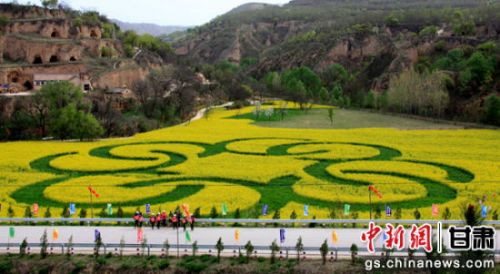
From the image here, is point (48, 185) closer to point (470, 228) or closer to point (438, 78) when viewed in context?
point (470, 228)

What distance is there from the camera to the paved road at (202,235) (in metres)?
23.6

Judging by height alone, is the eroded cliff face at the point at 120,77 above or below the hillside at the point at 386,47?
below

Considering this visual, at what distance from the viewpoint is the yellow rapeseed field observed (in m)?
Result: 32.0

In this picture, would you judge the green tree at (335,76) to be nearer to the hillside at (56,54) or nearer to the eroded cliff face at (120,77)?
the hillside at (56,54)

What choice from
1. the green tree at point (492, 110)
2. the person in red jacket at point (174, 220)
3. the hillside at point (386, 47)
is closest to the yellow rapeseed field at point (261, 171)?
the person in red jacket at point (174, 220)

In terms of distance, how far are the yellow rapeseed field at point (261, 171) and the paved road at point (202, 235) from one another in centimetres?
389

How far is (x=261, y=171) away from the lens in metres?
39.9

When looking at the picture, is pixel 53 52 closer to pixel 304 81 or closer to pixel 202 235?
pixel 304 81

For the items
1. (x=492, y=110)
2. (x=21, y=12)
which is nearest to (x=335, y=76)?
(x=492, y=110)

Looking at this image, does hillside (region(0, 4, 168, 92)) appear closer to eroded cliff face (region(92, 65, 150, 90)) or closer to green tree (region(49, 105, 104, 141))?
eroded cliff face (region(92, 65, 150, 90))

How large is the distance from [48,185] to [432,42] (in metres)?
91.2

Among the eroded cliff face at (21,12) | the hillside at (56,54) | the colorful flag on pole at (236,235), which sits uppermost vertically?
the eroded cliff face at (21,12)

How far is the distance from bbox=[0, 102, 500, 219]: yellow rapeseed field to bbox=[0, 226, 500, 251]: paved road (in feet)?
12.8

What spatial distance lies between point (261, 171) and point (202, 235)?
15.7 metres
